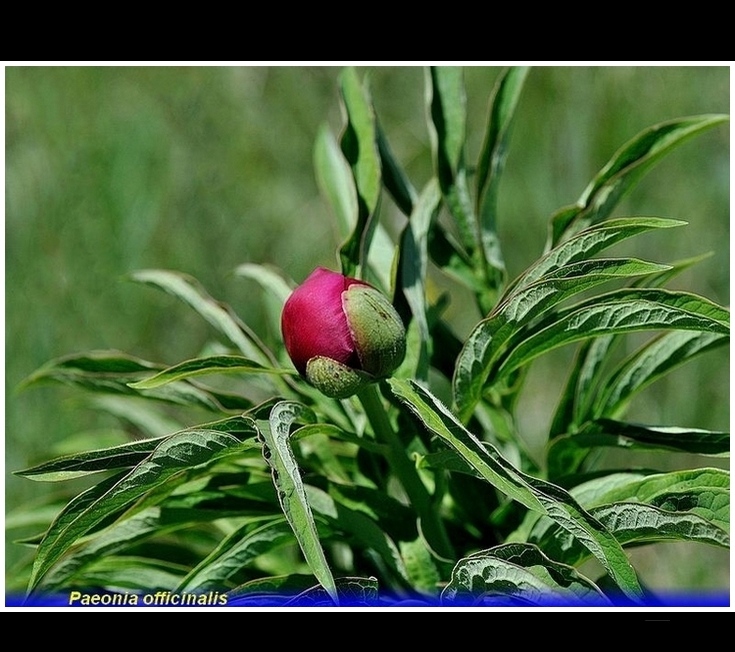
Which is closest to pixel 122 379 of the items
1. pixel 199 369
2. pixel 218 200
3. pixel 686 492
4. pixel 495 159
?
pixel 199 369

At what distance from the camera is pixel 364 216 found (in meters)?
0.92

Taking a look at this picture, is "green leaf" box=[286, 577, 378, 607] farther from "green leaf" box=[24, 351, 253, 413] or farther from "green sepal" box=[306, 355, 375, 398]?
"green leaf" box=[24, 351, 253, 413]

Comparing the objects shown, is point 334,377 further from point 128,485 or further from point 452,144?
point 452,144

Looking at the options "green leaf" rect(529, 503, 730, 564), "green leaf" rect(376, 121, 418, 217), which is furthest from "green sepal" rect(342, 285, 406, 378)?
"green leaf" rect(376, 121, 418, 217)

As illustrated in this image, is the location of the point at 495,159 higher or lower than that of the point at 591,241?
higher

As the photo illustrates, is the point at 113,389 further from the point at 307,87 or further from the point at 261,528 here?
the point at 307,87

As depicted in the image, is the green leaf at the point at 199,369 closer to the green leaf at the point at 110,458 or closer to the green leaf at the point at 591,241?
the green leaf at the point at 110,458

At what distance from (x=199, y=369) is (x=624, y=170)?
0.48m

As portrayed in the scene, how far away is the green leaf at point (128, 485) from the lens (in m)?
0.68

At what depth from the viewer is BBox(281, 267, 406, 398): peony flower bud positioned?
75 cm

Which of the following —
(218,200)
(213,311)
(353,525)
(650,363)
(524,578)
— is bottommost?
(524,578)

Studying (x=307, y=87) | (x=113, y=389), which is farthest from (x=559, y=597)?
(x=307, y=87)

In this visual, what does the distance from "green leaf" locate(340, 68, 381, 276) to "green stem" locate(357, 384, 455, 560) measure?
0.13 meters

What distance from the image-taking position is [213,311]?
1.01 meters
